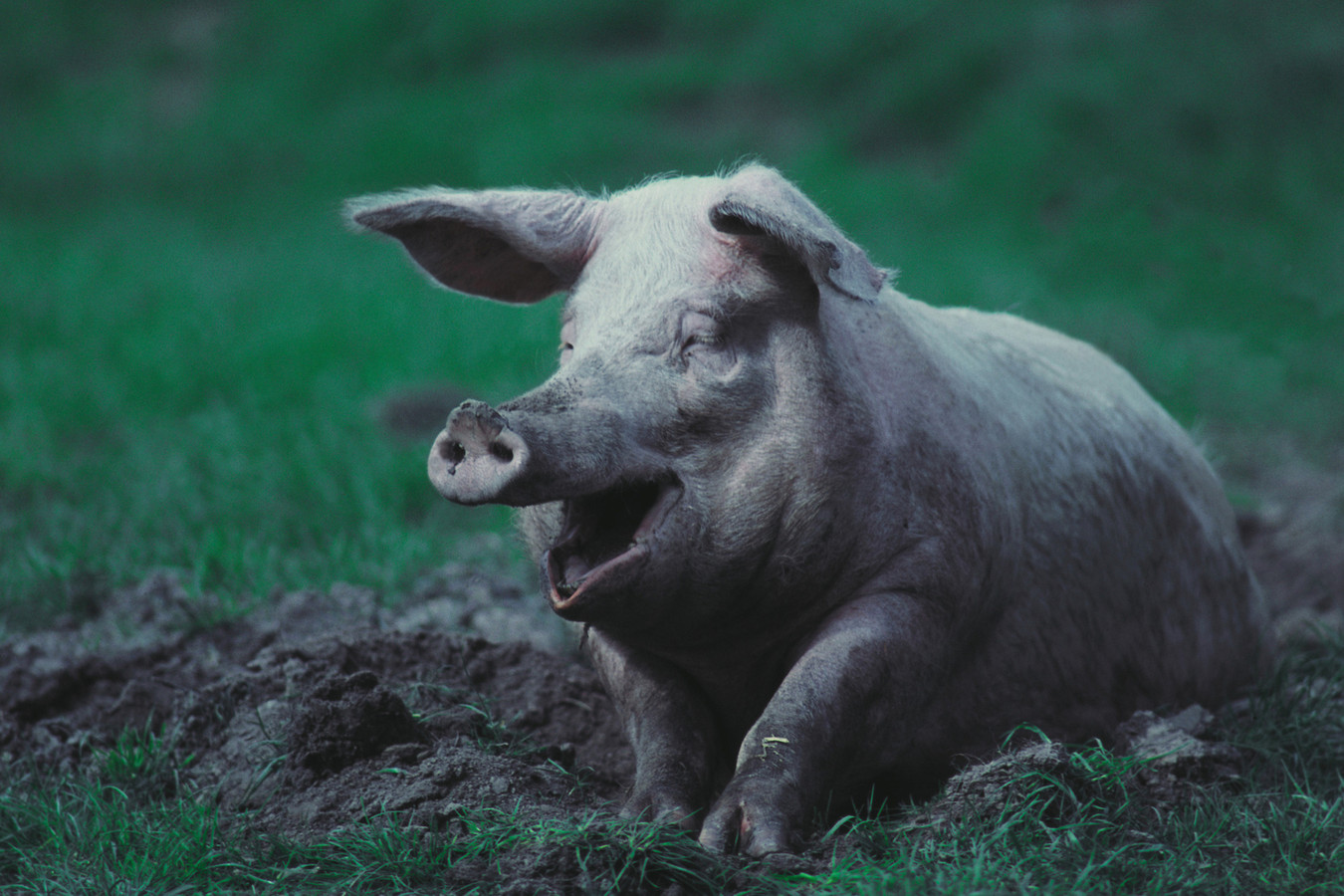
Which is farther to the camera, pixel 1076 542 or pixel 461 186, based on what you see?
pixel 461 186

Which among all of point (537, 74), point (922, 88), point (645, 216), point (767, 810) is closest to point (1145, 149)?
point (922, 88)

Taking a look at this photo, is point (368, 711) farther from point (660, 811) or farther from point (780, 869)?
point (780, 869)

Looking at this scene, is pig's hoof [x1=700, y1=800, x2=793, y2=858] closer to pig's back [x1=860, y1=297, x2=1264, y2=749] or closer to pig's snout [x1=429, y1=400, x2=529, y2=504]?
pig's back [x1=860, y1=297, x2=1264, y2=749]

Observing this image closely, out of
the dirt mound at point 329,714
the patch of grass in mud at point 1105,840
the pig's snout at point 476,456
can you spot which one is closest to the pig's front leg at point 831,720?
the patch of grass in mud at point 1105,840

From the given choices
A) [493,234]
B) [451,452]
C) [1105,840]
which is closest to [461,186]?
[493,234]

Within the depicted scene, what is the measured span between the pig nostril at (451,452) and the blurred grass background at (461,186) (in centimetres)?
106

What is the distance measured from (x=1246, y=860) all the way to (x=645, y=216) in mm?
1801

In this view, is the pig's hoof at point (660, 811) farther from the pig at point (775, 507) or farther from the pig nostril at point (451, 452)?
the pig nostril at point (451, 452)

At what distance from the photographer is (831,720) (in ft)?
9.38

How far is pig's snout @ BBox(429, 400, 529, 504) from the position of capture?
2516mm

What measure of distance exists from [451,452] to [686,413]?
0.53m

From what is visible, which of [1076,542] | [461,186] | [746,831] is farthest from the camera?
[461,186]

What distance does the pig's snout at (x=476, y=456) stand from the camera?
252 centimetres

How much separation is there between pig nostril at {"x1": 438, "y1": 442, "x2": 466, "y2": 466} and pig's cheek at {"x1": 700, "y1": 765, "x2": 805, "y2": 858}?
2.69 feet
